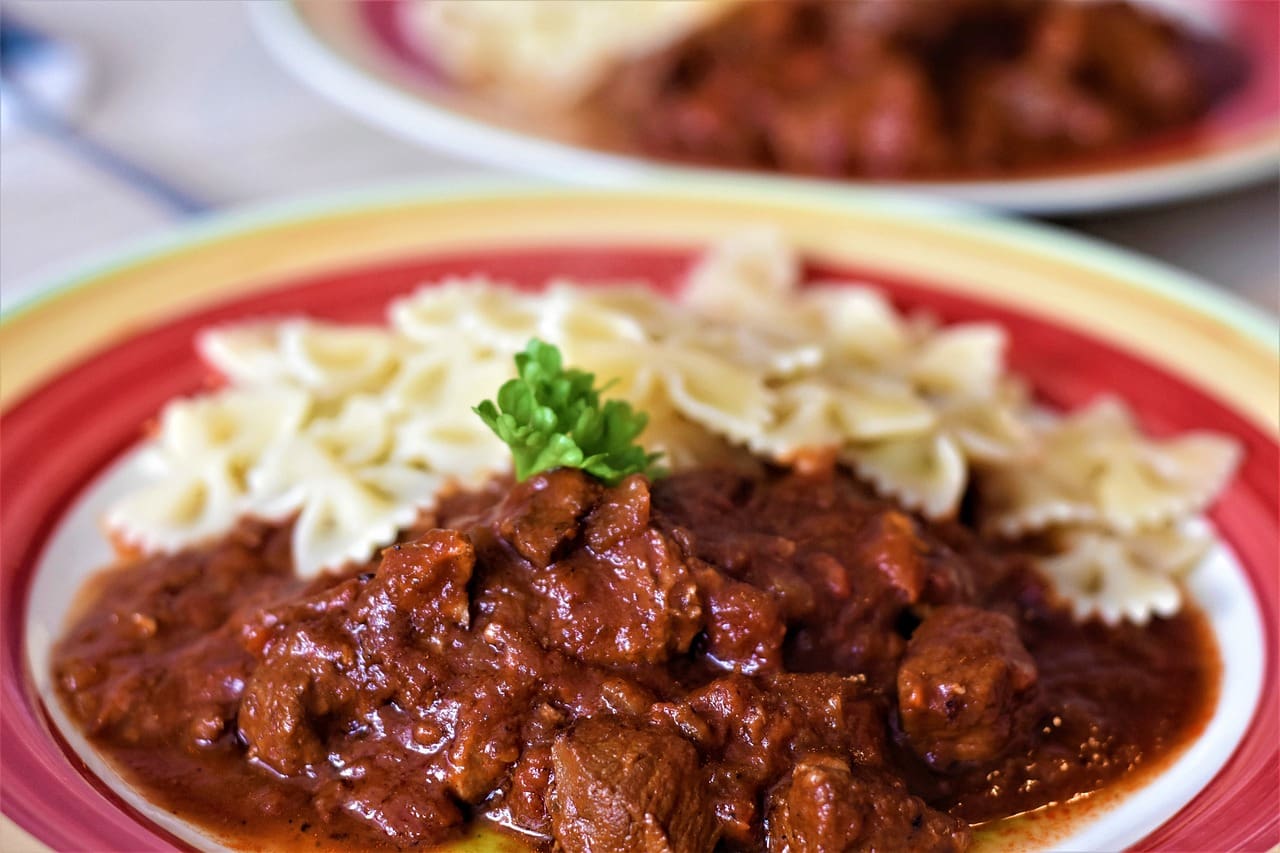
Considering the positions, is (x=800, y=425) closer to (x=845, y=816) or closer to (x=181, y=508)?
(x=845, y=816)

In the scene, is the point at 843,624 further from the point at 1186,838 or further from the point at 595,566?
the point at 1186,838

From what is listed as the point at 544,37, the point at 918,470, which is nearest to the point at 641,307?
the point at 918,470

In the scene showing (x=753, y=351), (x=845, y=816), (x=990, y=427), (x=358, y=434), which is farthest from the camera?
(x=990, y=427)

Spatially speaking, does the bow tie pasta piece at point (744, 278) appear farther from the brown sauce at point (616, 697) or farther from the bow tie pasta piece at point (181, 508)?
the bow tie pasta piece at point (181, 508)

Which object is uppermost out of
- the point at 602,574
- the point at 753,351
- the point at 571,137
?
the point at 571,137

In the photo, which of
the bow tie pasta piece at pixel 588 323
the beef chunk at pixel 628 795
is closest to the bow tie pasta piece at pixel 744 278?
the bow tie pasta piece at pixel 588 323

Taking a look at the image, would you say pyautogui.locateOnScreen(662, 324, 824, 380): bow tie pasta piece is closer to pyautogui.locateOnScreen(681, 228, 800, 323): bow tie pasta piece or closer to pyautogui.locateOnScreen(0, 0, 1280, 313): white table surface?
pyautogui.locateOnScreen(681, 228, 800, 323): bow tie pasta piece
